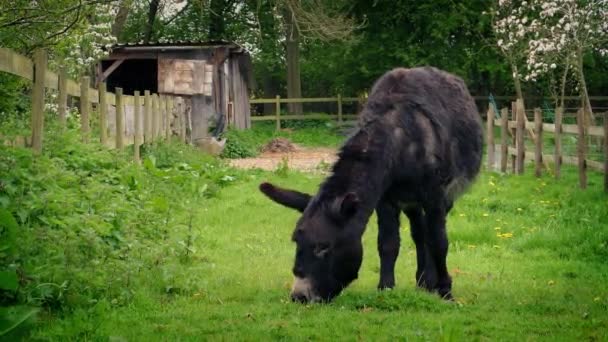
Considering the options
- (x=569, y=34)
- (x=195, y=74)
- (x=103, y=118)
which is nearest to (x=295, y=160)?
(x=195, y=74)

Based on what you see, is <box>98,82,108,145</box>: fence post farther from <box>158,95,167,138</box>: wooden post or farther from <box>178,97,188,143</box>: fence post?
<box>178,97,188,143</box>: fence post

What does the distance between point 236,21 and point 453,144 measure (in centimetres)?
3658

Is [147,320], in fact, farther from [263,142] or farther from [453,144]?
[263,142]

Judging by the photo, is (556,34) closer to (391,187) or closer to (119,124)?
(119,124)

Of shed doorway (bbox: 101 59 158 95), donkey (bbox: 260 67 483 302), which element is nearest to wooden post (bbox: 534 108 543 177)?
donkey (bbox: 260 67 483 302)

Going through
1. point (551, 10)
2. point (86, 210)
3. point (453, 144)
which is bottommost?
point (86, 210)

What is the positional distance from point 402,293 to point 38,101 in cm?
411

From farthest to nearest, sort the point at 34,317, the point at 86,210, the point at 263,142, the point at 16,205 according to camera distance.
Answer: the point at 263,142 → the point at 86,210 → the point at 16,205 → the point at 34,317

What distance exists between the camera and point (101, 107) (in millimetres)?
11586

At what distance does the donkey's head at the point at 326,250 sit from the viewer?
5910 mm

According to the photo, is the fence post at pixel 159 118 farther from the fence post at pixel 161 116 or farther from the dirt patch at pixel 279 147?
the dirt patch at pixel 279 147

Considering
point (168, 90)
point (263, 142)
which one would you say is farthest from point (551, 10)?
point (168, 90)

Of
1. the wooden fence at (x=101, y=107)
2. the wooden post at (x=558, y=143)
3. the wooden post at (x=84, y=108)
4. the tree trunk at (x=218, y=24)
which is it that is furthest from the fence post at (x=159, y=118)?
the tree trunk at (x=218, y=24)

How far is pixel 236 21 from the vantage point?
42750 mm
